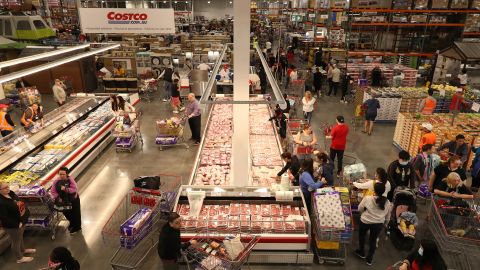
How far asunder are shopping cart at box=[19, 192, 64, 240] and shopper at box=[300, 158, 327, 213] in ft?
15.5

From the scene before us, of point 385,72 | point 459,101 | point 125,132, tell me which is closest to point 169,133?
point 125,132

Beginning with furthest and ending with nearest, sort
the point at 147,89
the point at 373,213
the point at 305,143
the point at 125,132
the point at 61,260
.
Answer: the point at 147,89 → the point at 125,132 → the point at 305,143 → the point at 373,213 → the point at 61,260

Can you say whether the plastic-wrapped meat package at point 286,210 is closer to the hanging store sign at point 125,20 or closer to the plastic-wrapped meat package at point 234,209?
the plastic-wrapped meat package at point 234,209

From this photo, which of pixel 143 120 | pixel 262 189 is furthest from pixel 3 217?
pixel 143 120

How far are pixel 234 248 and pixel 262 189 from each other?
1.60 m

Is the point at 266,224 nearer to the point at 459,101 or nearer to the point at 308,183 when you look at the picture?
the point at 308,183

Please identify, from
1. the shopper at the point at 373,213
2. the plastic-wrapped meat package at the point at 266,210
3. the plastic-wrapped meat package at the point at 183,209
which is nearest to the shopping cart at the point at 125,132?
the plastic-wrapped meat package at the point at 183,209

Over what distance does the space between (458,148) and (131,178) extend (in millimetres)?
7803

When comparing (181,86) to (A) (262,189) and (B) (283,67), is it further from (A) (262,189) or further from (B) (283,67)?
(A) (262,189)

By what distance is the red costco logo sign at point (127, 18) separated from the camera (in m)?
12.5

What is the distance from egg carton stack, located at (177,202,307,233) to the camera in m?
5.75

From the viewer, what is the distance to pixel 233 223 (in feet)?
19.0

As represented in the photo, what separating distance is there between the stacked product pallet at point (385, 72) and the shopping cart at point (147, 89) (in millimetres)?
9060

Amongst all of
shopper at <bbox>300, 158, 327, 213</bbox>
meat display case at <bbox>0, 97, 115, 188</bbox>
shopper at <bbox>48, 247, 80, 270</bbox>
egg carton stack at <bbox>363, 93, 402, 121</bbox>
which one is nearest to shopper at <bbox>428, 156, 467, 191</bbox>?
shopper at <bbox>300, 158, 327, 213</bbox>
